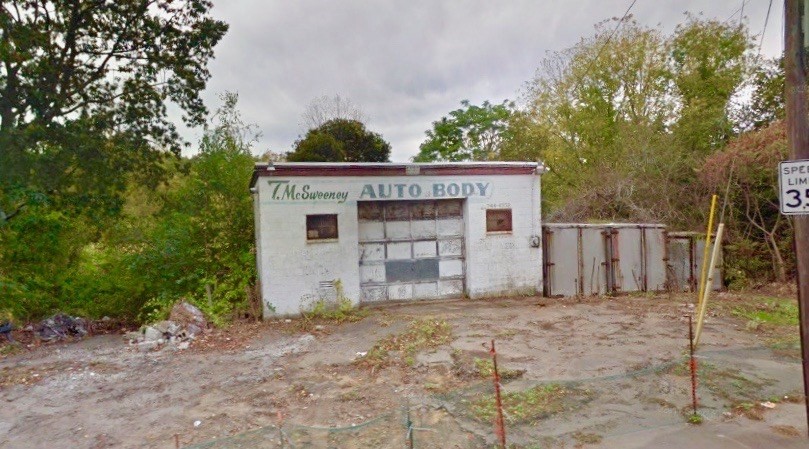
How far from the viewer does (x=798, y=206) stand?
4.36 m

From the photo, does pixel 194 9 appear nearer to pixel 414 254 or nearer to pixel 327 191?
pixel 327 191

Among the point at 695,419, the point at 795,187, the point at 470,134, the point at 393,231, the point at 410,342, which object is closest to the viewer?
the point at 795,187

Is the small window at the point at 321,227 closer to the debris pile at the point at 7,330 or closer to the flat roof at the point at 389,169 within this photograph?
the flat roof at the point at 389,169

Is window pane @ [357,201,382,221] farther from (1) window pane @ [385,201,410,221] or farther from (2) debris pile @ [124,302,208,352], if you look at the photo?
(2) debris pile @ [124,302,208,352]

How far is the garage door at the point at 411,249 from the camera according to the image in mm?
11203

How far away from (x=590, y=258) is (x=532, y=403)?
7.52 meters

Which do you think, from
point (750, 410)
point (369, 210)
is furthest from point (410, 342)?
point (750, 410)

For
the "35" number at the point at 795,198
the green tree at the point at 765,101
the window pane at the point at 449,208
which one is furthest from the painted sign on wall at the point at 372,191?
the green tree at the point at 765,101

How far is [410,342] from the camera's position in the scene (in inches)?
317

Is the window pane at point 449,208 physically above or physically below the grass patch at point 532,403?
above

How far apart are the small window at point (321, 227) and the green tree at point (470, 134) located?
22.0m

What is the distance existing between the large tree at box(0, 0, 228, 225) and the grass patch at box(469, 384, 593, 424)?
10.3 meters

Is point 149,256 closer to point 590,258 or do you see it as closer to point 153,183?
point 153,183

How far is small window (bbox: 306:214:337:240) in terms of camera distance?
10.5m
